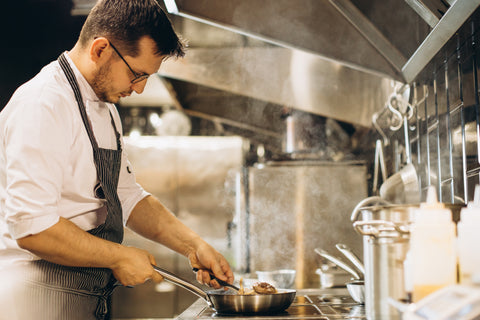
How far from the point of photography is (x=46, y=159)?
1219mm

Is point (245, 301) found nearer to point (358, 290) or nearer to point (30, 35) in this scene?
point (358, 290)

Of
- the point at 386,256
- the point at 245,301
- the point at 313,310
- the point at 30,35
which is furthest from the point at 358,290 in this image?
the point at 30,35

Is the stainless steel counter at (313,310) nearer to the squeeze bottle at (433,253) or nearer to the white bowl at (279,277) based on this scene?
the white bowl at (279,277)

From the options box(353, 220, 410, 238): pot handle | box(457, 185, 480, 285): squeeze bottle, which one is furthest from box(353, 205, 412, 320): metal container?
box(457, 185, 480, 285): squeeze bottle

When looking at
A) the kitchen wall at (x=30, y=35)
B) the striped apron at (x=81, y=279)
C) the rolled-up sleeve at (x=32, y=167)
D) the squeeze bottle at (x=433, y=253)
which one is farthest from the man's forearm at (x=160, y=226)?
the kitchen wall at (x=30, y=35)

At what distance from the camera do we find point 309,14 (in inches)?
78.4

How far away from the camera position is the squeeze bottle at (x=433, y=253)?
0.86m

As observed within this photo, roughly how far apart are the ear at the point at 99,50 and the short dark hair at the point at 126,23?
0.09 feet

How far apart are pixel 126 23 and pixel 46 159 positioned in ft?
1.53

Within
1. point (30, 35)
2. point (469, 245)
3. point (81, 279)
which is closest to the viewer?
point (469, 245)

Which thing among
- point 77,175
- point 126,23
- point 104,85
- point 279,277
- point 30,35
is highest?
point 30,35

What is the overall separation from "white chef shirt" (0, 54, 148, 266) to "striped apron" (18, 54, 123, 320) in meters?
0.02

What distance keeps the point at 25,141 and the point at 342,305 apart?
1.06m

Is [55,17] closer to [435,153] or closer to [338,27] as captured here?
[338,27]
